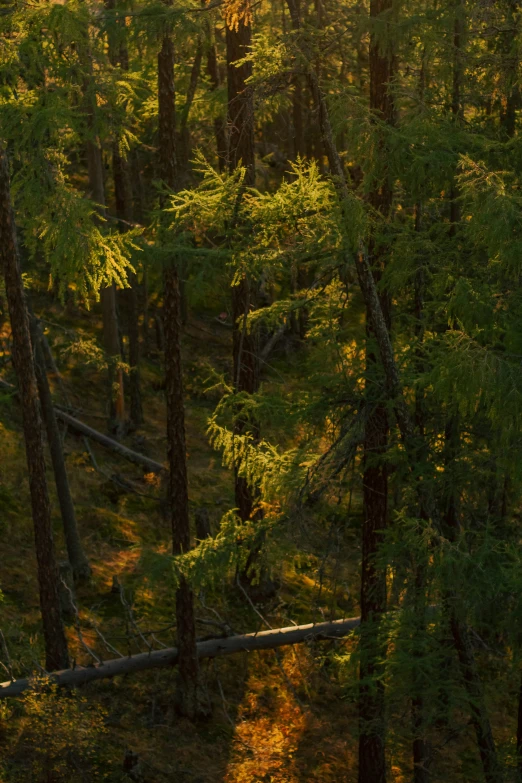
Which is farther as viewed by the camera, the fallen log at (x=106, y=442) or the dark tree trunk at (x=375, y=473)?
the fallen log at (x=106, y=442)

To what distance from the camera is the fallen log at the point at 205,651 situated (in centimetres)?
1205

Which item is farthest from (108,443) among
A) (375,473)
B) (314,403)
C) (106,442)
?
(314,403)

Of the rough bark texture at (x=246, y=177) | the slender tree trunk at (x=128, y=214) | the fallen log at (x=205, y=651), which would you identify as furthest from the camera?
the slender tree trunk at (x=128, y=214)

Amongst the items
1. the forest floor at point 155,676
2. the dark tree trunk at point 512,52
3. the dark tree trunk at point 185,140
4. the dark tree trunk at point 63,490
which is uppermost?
the dark tree trunk at point 512,52

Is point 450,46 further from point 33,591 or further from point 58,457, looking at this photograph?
point 33,591

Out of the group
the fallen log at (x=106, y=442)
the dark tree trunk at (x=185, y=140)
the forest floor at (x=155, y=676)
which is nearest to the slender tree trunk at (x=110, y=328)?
the fallen log at (x=106, y=442)

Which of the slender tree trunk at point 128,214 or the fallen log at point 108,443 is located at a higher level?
the slender tree trunk at point 128,214

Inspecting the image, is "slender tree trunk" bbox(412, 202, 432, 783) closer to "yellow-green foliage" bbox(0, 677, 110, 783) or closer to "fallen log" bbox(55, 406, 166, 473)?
"yellow-green foliage" bbox(0, 677, 110, 783)

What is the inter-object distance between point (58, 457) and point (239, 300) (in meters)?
4.11

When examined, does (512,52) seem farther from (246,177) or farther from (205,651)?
(205,651)

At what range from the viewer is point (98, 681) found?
13.0 meters

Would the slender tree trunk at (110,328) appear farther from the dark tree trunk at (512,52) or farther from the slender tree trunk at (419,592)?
the dark tree trunk at (512,52)

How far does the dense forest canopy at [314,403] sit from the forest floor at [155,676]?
51mm

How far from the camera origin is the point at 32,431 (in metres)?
11.5
